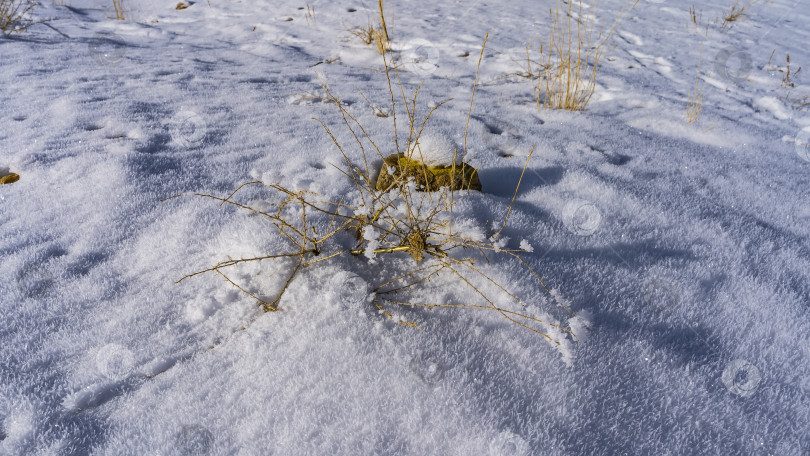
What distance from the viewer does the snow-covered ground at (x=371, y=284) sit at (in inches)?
33.0

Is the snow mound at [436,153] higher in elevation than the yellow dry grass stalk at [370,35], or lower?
lower

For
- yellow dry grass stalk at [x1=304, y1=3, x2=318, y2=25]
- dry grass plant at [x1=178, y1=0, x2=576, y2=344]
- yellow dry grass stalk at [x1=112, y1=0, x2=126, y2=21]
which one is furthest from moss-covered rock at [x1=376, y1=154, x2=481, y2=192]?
yellow dry grass stalk at [x1=112, y1=0, x2=126, y2=21]

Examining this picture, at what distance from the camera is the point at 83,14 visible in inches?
174

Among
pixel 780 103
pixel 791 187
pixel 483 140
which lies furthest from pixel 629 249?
pixel 780 103

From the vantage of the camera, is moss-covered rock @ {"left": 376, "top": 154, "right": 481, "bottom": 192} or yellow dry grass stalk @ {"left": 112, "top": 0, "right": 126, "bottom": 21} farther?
yellow dry grass stalk @ {"left": 112, "top": 0, "right": 126, "bottom": 21}

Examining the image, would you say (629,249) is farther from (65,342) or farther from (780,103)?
(780,103)

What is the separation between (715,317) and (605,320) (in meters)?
0.34

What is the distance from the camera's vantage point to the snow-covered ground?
2.75 feet

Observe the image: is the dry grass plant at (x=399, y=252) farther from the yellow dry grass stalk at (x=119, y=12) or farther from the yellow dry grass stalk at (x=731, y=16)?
the yellow dry grass stalk at (x=731, y=16)

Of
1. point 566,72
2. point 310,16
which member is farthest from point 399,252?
point 310,16

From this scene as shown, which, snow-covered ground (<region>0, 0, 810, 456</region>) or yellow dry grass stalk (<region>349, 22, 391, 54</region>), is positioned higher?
yellow dry grass stalk (<region>349, 22, 391, 54</region>)

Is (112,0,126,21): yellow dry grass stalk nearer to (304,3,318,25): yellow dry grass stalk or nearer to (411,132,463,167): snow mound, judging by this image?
(304,3,318,25): yellow dry grass stalk

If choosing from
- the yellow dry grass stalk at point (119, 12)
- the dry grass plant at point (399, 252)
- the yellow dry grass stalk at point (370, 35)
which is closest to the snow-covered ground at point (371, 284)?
the dry grass plant at point (399, 252)

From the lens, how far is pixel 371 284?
3.64ft
